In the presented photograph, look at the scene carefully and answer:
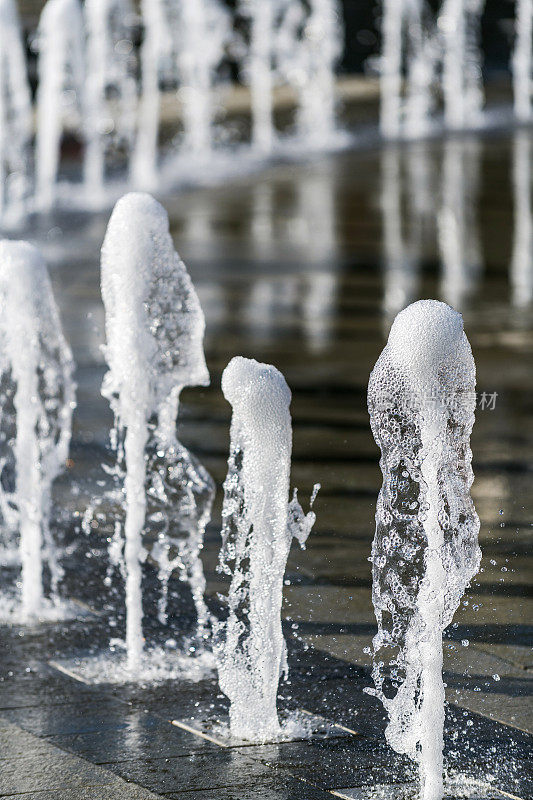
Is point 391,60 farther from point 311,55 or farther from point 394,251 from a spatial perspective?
point 394,251

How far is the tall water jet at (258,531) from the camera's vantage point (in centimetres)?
431

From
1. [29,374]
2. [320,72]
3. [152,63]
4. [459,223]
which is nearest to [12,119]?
[152,63]

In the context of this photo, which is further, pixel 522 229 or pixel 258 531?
pixel 522 229

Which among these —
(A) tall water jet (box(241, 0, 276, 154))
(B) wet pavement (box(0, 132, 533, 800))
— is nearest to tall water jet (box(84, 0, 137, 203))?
(A) tall water jet (box(241, 0, 276, 154))

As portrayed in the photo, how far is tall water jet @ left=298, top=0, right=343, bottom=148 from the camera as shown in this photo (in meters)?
20.0

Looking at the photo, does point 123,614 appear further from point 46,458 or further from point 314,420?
point 314,420

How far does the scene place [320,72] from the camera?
76.3ft

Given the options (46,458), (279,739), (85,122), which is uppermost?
(85,122)

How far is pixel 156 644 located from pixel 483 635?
41.9 inches

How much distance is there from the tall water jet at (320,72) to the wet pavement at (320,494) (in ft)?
17.6

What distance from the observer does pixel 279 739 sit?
4359 millimetres

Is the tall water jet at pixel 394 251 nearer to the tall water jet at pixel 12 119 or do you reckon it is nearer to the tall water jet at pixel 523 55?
the tall water jet at pixel 12 119

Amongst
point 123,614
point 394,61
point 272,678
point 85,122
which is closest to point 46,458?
point 123,614

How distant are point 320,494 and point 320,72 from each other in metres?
17.6
